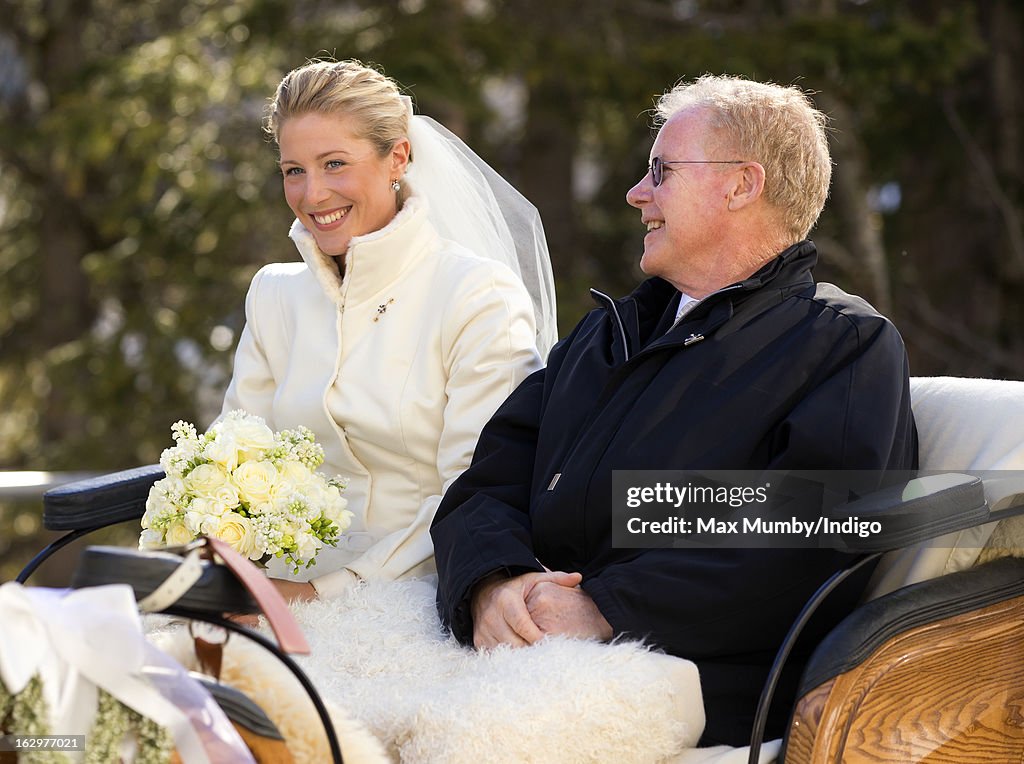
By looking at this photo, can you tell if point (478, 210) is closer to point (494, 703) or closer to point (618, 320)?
point (618, 320)

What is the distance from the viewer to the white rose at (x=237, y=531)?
2.62 metres

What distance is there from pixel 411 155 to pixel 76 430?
6.27 meters

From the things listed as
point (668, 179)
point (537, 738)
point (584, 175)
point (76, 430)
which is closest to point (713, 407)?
point (668, 179)

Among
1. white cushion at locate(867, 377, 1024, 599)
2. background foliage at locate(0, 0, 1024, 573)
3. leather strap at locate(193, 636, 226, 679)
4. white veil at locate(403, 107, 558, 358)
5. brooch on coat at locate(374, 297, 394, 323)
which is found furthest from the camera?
background foliage at locate(0, 0, 1024, 573)

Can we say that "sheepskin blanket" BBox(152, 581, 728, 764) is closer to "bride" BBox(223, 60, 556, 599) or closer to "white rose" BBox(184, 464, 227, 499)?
"white rose" BBox(184, 464, 227, 499)

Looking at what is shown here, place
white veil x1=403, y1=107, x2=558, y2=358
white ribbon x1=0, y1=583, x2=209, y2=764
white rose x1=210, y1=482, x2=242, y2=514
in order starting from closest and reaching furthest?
white ribbon x1=0, y1=583, x2=209, y2=764
white rose x1=210, y1=482, x2=242, y2=514
white veil x1=403, y1=107, x2=558, y2=358

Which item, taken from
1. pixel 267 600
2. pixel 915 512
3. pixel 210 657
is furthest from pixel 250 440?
pixel 915 512

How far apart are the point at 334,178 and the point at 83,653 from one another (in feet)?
5.56

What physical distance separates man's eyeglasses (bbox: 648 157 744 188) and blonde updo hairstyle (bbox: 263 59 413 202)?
0.73 metres

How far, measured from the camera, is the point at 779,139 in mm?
2785

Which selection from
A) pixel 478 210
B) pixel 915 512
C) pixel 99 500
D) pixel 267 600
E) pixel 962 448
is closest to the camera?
pixel 267 600

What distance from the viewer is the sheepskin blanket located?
2031 millimetres

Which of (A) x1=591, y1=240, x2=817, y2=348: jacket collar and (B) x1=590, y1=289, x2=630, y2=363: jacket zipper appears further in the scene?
(B) x1=590, y1=289, x2=630, y2=363: jacket zipper

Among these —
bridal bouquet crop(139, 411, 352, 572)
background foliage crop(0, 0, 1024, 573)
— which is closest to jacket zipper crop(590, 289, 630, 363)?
bridal bouquet crop(139, 411, 352, 572)
